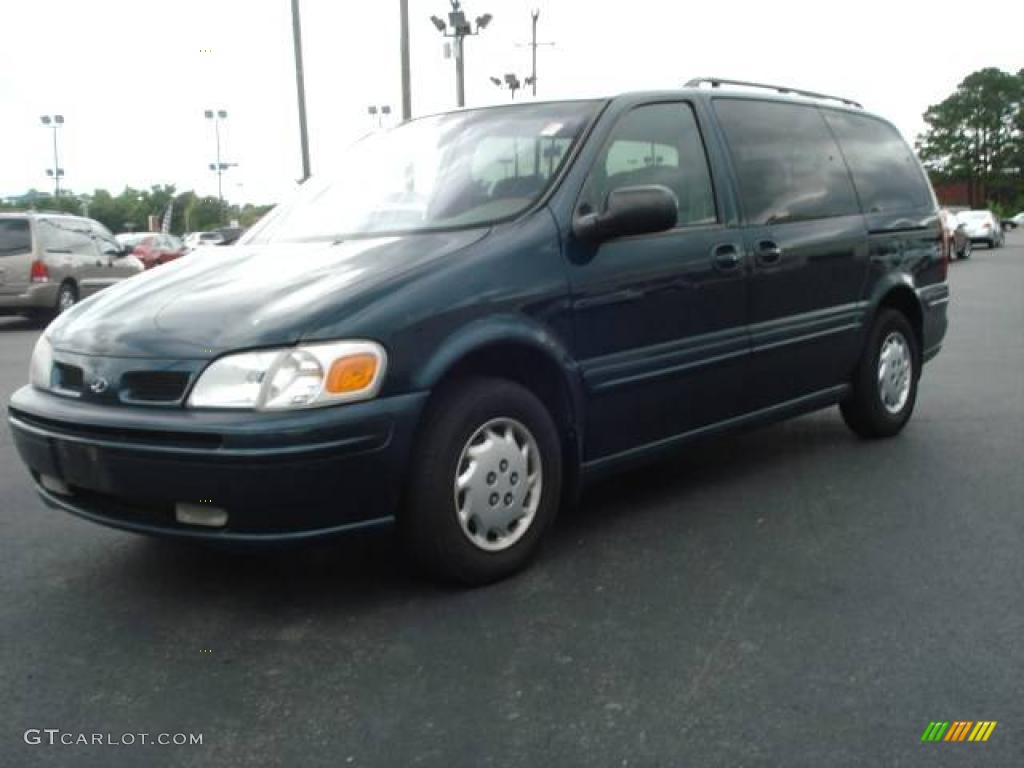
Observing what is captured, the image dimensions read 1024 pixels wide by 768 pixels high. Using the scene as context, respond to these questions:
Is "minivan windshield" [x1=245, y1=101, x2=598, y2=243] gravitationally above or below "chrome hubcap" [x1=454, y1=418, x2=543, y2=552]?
above

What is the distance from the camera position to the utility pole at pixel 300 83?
79.7 feet

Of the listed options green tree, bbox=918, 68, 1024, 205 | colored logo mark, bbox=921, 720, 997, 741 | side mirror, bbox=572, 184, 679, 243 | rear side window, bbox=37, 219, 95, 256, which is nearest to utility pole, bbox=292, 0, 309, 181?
rear side window, bbox=37, 219, 95, 256

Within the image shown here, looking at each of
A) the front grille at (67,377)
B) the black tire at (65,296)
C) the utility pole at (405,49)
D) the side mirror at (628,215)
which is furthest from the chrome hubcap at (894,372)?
the utility pole at (405,49)

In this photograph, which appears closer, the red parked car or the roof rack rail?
the roof rack rail

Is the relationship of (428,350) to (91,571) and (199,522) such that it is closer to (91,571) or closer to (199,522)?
(199,522)

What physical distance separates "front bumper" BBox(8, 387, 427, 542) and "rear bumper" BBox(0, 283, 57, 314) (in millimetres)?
13033

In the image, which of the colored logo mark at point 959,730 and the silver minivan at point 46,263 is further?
the silver minivan at point 46,263

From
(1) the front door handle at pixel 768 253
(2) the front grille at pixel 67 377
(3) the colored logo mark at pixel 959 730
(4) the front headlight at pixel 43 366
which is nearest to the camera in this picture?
(3) the colored logo mark at pixel 959 730

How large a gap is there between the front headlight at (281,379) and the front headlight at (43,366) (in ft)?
2.65

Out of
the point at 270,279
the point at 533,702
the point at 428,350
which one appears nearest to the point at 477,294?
the point at 428,350

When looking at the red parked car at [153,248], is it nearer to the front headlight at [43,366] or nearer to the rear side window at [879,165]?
the rear side window at [879,165]

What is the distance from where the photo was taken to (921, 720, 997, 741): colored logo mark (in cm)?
279

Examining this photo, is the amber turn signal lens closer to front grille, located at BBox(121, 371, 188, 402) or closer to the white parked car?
front grille, located at BBox(121, 371, 188, 402)

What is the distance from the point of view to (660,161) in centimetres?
475
